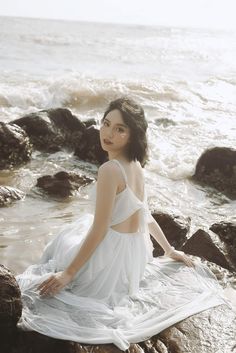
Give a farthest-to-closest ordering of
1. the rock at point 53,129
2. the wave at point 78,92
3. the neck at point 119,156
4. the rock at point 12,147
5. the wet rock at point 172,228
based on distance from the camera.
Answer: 1. the wave at point 78,92
2. the rock at point 53,129
3. the rock at point 12,147
4. the wet rock at point 172,228
5. the neck at point 119,156

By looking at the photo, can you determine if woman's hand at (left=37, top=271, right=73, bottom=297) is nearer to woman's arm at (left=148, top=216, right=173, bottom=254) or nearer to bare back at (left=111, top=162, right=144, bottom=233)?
bare back at (left=111, top=162, right=144, bottom=233)

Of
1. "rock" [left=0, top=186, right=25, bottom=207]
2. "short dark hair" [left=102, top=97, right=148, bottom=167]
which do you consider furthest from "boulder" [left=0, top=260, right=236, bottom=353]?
"rock" [left=0, top=186, right=25, bottom=207]

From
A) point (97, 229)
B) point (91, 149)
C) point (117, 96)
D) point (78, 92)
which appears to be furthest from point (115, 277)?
point (117, 96)

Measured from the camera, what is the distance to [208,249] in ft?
15.9

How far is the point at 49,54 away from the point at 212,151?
75.3 feet

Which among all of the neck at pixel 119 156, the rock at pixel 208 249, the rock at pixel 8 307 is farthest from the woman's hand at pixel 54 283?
the rock at pixel 208 249

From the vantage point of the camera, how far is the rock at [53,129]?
9.30 m

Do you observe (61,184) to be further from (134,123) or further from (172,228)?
(134,123)

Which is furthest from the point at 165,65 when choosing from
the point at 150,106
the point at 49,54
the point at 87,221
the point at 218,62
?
the point at 87,221

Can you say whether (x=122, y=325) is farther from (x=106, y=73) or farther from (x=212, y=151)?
(x=106, y=73)

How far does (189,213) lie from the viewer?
22.1 ft

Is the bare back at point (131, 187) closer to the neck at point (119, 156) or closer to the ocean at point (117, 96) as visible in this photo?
the neck at point (119, 156)

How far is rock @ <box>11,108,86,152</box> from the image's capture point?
9.30 meters

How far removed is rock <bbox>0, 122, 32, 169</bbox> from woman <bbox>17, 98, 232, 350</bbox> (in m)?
4.74
